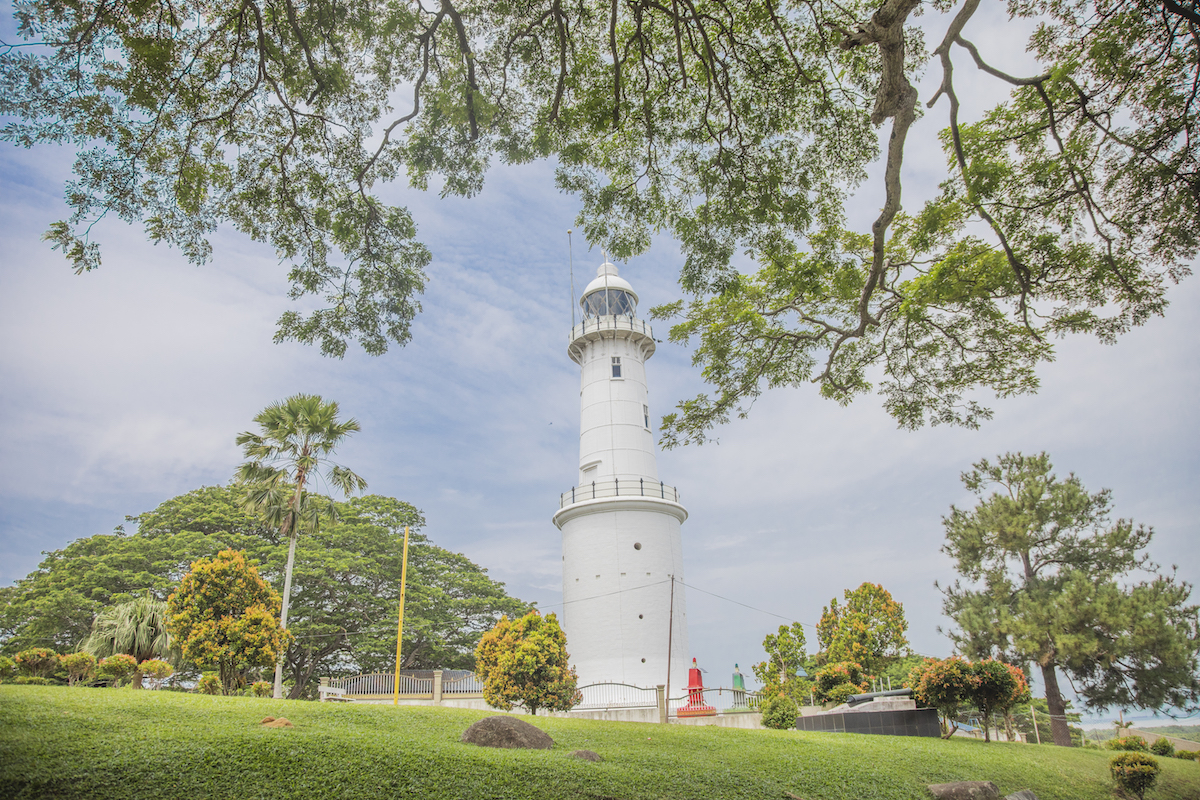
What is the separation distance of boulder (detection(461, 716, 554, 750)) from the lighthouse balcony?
664 inches

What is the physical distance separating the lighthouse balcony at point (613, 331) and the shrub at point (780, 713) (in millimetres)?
13173

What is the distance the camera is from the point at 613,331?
80.2ft

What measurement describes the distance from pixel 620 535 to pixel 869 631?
8.37 m

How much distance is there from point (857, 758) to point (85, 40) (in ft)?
44.5

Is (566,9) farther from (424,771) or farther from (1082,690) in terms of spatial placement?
(1082,690)

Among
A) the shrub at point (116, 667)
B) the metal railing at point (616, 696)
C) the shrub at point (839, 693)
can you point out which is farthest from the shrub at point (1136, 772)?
the shrub at point (116, 667)

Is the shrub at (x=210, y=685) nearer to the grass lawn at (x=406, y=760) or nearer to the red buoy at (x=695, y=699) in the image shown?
the grass lawn at (x=406, y=760)

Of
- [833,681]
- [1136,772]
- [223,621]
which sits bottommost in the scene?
[1136,772]

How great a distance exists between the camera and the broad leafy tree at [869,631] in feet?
67.6

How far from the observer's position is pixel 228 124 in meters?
7.98

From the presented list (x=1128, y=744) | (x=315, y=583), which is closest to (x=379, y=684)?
(x=315, y=583)

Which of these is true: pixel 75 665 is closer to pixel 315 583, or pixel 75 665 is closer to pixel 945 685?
pixel 315 583

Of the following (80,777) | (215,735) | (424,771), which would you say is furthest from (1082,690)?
(80,777)

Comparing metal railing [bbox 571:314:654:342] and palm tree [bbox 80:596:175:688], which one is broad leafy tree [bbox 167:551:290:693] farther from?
metal railing [bbox 571:314:654:342]
